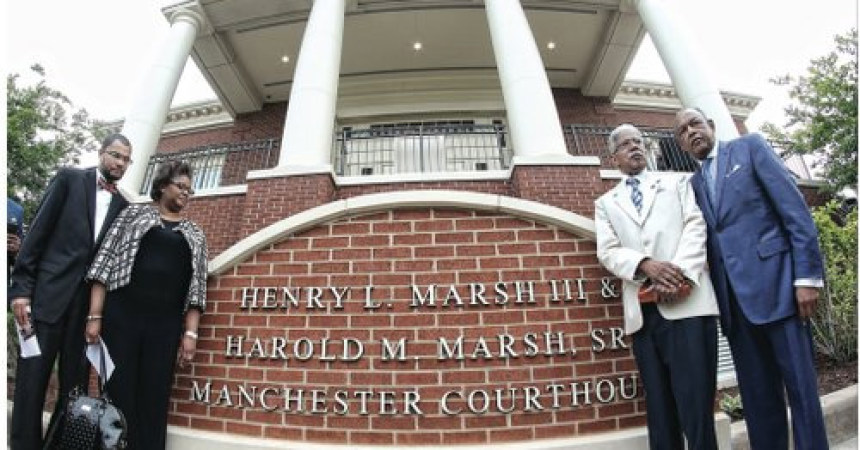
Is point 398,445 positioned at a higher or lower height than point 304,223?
lower

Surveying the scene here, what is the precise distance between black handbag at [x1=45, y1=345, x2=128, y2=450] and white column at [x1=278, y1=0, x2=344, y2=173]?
12.4 feet

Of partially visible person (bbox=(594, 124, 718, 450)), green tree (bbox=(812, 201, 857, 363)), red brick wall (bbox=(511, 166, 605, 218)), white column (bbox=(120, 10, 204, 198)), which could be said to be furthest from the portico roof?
partially visible person (bbox=(594, 124, 718, 450))

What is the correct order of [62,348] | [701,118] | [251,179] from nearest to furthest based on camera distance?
[62,348] < [701,118] < [251,179]

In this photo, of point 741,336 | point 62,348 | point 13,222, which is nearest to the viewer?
point 741,336

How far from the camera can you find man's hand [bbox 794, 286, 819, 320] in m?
1.73

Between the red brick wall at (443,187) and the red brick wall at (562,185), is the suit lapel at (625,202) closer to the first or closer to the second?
the red brick wall at (562,185)

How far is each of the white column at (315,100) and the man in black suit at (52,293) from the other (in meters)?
3.16

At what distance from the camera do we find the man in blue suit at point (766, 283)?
1760 millimetres

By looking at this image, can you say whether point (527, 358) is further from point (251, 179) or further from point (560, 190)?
point (251, 179)

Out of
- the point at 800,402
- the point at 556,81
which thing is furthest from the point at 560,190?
the point at 556,81

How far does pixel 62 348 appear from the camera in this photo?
2.09 m

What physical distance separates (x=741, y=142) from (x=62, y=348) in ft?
11.7

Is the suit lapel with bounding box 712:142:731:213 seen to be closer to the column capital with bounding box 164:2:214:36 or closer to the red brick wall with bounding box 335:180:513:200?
the red brick wall with bounding box 335:180:513:200

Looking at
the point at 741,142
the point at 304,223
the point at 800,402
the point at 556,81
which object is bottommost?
the point at 800,402
